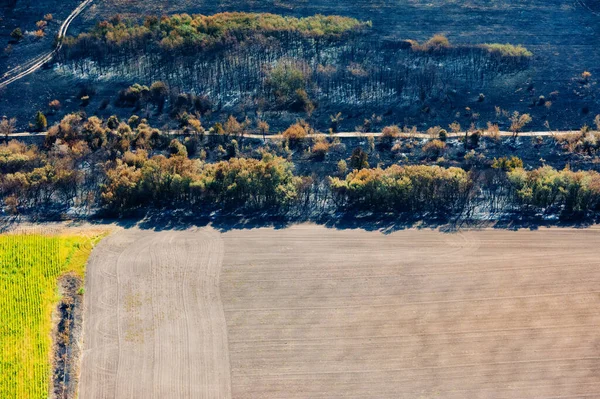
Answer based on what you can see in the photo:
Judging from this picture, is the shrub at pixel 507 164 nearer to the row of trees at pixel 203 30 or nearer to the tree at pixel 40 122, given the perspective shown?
the row of trees at pixel 203 30

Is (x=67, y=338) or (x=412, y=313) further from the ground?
(x=412, y=313)

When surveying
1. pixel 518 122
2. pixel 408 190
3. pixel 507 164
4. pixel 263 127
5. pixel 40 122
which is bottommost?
pixel 408 190

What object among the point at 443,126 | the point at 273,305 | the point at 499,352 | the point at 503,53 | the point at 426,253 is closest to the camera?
the point at 499,352

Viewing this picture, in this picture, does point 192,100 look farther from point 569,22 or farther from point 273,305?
point 569,22

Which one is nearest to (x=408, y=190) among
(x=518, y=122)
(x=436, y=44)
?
(x=518, y=122)

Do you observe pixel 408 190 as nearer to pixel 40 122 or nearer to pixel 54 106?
pixel 40 122

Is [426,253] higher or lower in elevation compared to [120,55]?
lower

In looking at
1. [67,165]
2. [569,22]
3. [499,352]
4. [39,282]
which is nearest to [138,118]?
[67,165]
